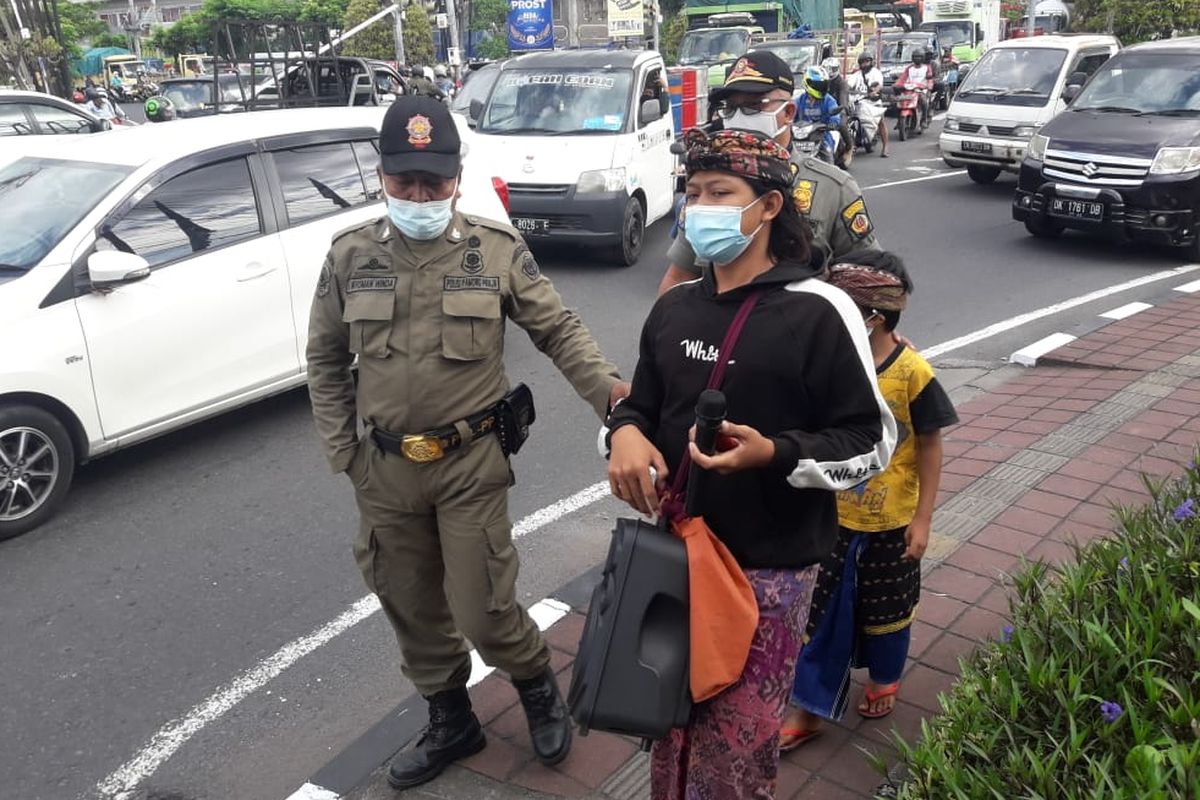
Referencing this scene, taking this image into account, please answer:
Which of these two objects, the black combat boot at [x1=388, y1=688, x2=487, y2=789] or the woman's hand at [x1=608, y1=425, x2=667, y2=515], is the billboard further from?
the woman's hand at [x1=608, y1=425, x2=667, y2=515]

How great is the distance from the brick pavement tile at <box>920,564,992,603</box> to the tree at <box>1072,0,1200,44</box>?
19.5 metres

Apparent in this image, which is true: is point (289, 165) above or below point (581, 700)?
above

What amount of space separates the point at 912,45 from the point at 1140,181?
62.1 ft

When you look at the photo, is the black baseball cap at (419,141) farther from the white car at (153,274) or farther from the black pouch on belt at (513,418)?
the white car at (153,274)

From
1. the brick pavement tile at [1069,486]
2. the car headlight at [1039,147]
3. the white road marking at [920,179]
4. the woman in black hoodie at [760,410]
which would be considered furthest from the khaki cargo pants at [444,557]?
the white road marking at [920,179]

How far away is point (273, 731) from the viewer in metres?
3.62

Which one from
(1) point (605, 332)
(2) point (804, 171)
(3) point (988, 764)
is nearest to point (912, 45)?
(1) point (605, 332)

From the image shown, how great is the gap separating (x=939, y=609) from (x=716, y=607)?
A: 6.72ft

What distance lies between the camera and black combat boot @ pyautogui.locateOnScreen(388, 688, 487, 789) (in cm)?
318

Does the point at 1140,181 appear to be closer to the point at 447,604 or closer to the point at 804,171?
the point at 804,171

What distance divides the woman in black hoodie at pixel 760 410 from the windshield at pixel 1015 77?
13.0 meters

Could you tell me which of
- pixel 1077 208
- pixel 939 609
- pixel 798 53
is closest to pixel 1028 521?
pixel 939 609

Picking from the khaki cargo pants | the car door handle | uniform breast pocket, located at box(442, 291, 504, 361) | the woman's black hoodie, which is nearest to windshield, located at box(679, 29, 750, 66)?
the car door handle

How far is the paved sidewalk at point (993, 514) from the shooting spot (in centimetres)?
318
